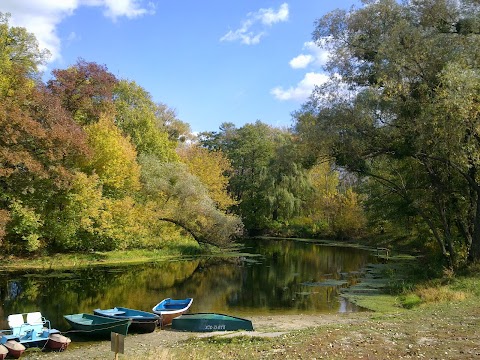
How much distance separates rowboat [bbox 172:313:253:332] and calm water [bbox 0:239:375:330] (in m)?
3.59

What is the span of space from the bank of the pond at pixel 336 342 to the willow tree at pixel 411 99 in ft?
26.6

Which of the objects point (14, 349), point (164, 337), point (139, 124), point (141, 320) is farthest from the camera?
point (139, 124)

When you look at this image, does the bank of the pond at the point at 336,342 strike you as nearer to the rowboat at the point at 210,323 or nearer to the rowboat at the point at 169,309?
the rowboat at the point at 210,323

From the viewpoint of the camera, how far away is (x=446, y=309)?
667 inches

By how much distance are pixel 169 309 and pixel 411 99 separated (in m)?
15.9

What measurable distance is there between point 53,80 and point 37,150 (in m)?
10.1

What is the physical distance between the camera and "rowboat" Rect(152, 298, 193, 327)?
18.8 metres

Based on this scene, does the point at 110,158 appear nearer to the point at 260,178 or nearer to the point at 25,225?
the point at 25,225

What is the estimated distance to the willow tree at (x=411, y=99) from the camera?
20766mm

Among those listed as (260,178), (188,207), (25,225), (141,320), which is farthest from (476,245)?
(260,178)

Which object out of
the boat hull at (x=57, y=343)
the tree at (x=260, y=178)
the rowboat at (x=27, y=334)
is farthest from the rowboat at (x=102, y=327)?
the tree at (x=260, y=178)

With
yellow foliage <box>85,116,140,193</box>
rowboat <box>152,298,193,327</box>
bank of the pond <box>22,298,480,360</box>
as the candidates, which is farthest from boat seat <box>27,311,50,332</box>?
yellow foliage <box>85,116,140,193</box>

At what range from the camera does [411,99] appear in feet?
76.2

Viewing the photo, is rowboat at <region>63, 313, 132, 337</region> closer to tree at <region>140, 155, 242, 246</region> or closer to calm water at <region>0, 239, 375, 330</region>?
calm water at <region>0, 239, 375, 330</region>
